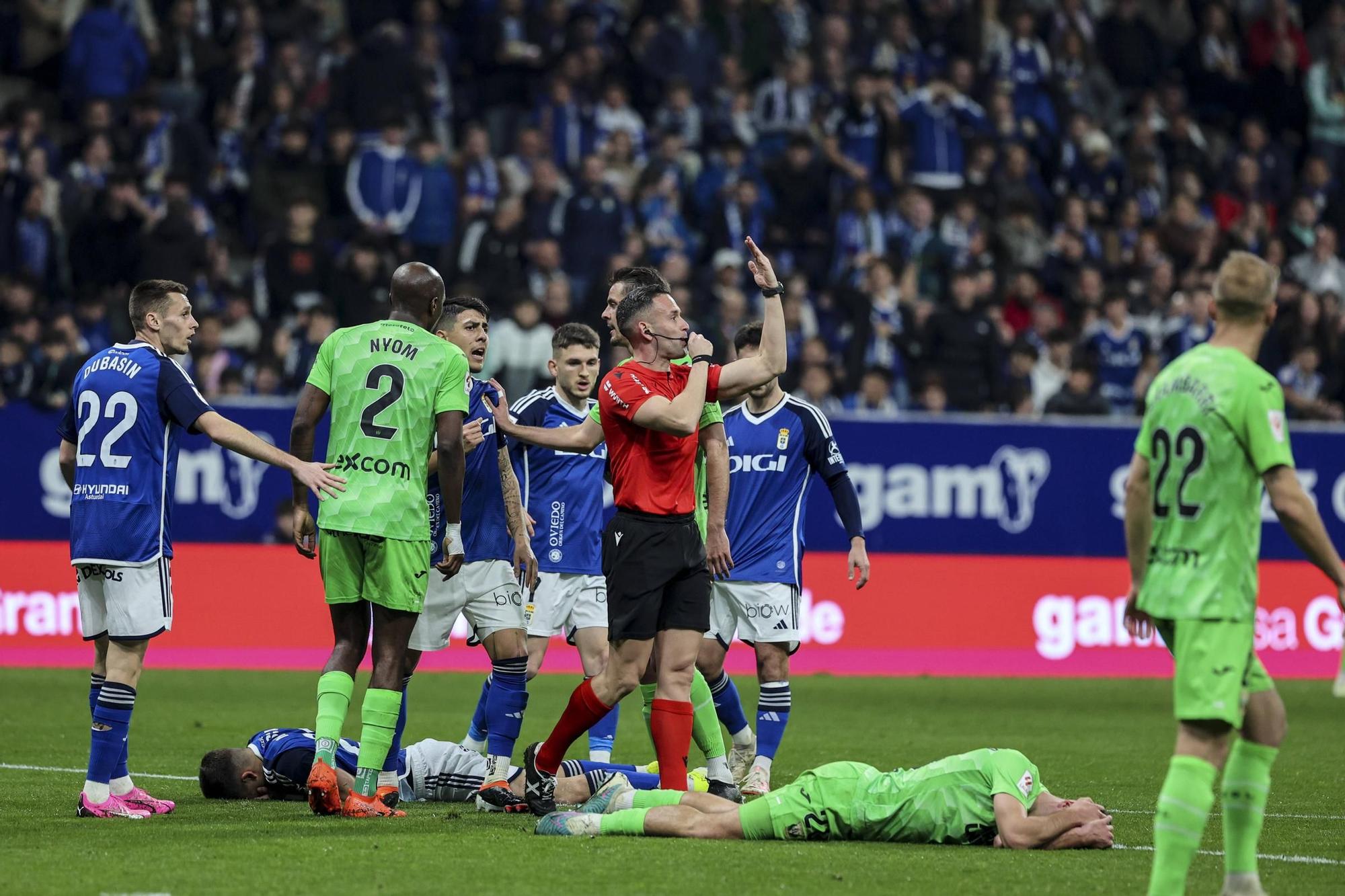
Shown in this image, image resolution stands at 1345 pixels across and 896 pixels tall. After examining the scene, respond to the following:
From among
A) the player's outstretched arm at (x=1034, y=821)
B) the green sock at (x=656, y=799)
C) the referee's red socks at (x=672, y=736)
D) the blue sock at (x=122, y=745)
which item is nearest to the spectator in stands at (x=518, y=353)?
the blue sock at (x=122, y=745)

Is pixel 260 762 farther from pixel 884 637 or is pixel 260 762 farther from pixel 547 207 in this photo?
pixel 547 207

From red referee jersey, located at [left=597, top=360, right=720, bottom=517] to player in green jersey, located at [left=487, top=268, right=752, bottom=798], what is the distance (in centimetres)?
16

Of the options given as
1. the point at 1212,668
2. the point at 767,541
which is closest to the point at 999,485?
the point at 767,541

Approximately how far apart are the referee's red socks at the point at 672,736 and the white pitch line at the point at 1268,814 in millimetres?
2274

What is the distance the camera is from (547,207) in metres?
20.8

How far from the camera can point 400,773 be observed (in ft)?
31.1

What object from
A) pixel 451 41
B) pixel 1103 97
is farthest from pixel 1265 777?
pixel 1103 97

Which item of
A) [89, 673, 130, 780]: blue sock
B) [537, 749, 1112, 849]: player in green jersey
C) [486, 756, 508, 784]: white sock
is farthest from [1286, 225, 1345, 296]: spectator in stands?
[89, 673, 130, 780]: blue sock

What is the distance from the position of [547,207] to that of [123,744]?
42.2 feet

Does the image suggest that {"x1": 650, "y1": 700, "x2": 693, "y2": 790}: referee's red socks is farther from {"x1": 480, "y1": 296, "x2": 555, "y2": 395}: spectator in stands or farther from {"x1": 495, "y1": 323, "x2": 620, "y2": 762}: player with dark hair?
{"x1": 480, "y1": 296, "x2": 555, "y2": 395}: spectator in stands

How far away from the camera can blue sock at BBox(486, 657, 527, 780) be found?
942 centimetres

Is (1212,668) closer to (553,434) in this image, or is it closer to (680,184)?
(553,434)

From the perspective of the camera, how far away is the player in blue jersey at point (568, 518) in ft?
33.9

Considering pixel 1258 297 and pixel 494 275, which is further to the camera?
pixel 494 275
